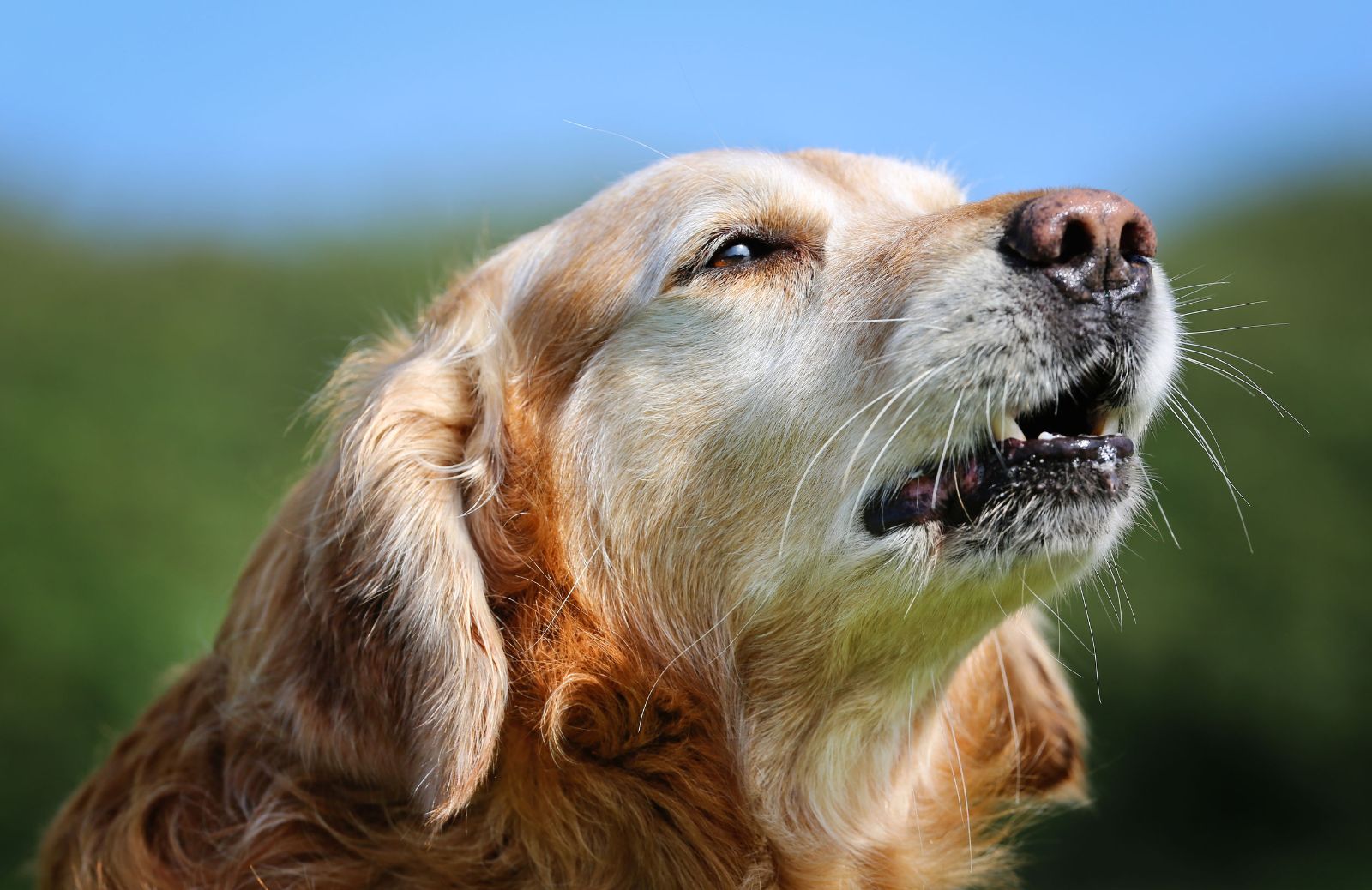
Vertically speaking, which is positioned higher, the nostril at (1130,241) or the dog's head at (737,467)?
the nostril at (1130,241)

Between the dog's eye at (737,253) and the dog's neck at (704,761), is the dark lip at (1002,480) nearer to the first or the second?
the dog's neck at (704,761)

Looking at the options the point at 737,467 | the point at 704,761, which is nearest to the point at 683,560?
the point at 737,467

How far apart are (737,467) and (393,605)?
867 millimetres

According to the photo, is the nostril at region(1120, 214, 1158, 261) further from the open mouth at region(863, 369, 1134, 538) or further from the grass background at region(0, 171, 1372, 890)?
the grass background at region(0, 171, 1372, 890)

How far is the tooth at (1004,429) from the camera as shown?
8.16 feet

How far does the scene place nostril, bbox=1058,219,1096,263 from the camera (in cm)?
243

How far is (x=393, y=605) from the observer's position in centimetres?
264

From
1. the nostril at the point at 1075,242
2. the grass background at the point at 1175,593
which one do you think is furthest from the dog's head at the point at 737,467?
the grass background at the point at 1175,593

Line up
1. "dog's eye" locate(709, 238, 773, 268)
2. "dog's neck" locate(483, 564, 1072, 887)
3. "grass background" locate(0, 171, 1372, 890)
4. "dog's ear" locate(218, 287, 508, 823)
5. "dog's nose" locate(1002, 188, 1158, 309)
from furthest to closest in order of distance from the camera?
"grass background" locate(0, 171, 1372, 890)
"dog's eye" locate(709, 238, 773, 268)
"dog's neck" locate(483, 564, 1072, 887)
"dog's ear" locate(218, 287, 508, 823)
"dog's nose" locate(1002, 188, 1158, 309)

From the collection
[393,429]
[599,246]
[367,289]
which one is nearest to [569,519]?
[393,429]

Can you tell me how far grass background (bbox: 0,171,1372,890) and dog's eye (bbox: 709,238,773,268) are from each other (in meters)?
4.17

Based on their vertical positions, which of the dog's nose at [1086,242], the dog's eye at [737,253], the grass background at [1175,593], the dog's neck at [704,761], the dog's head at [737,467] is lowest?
the grass background at [1175,593]

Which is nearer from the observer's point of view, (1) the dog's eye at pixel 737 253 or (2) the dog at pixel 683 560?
(2) the dog at pixel 683 560

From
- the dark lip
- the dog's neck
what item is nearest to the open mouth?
the dark lip
